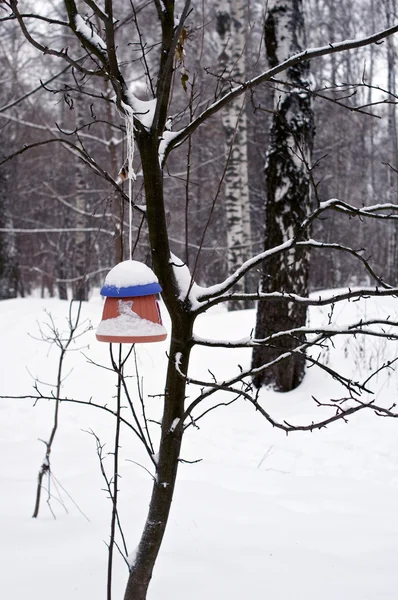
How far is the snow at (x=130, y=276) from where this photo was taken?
1.66 meters

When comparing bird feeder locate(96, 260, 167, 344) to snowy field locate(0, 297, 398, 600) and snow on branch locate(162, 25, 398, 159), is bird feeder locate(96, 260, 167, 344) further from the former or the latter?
snow on branch locate(162, 25, 398, 159)

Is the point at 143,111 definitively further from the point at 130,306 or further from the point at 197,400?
the point at 197,400

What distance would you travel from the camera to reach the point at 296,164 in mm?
5309

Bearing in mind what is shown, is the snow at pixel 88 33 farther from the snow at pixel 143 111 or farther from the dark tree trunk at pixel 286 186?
the dark tree trunk at pixel 286 186

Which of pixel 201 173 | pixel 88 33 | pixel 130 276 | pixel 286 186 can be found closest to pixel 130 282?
pixel 130 276

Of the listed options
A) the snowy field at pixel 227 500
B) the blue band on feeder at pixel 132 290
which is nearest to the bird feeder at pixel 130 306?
the blue band on feeder at pixel 132 290

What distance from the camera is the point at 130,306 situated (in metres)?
1.75

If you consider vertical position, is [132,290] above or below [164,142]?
below

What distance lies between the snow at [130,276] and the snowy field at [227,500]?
0.48 meters

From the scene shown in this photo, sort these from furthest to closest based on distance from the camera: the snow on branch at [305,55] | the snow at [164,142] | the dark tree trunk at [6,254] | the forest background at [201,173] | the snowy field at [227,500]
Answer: the forest background at [201,173] < the dark tree trunk at [6,254] < the snowy field at [227,500] < the snow at [164,142] < the snow on branch at [305,55]

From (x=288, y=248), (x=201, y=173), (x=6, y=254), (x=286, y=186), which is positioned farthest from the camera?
(x=201, y=173)

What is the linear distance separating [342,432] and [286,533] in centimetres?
200

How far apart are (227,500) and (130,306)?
183 cm

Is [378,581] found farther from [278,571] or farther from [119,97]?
[119,97]
